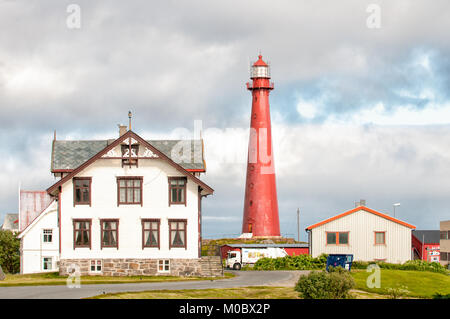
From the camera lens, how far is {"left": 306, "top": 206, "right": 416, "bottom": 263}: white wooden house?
2418 inches

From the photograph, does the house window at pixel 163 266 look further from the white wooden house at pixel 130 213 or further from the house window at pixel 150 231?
the house window at pixel 150 231

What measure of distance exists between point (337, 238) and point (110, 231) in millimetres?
21922

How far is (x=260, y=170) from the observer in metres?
78.8

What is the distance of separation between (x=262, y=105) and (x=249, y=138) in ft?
13.6

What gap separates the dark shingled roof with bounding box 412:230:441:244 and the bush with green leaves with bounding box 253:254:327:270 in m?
51.6

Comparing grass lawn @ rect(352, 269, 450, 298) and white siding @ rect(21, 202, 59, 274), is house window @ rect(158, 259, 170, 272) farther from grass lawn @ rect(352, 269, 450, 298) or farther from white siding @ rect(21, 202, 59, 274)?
white siding @ rect(21, 202, 59, 274)

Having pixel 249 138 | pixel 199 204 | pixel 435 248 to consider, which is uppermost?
pixel 249 138

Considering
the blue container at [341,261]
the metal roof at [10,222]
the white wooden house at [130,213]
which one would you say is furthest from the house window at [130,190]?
the metal roof at [10,222]

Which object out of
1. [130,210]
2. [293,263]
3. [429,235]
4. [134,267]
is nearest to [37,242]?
[130,210]

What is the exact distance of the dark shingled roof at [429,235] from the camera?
109 meters

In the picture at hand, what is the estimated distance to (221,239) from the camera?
285 ft

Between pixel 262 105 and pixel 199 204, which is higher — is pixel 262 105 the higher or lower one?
the higher one
